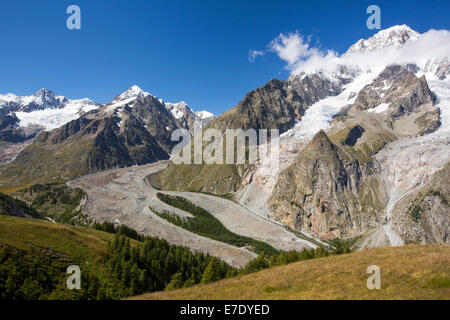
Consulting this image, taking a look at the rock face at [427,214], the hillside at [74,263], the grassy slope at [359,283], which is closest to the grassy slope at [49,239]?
the hillside at [74,263]

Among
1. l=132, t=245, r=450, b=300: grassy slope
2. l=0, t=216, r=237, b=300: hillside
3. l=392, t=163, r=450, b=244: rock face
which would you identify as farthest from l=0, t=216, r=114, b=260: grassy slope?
l=392, t=163, r=450, b=244: rock face

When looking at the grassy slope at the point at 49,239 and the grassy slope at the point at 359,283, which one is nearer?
the grassy slope at the point at 359,283

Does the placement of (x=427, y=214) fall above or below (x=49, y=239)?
above

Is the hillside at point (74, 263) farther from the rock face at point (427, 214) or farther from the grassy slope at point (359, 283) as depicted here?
the rock face at point (427, 214)

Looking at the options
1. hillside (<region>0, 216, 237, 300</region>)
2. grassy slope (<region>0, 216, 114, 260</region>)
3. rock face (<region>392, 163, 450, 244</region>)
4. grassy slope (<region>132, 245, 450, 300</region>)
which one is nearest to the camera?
grassy slope (<region>132, 245, 450, 300</region>)

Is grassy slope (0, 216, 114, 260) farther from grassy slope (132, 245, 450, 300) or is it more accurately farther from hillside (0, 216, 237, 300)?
grassy slope (132, 245, 450, 300)

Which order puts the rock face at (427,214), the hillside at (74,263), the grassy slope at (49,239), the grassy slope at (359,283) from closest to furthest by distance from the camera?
the grassy slope at (359,283) < the hillside at (74,263) < the grassy slope at (49,239) < the rock face at (427,214)

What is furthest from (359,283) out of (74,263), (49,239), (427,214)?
(427,214)

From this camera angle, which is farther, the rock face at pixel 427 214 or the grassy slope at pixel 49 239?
the rock face at pixel 427 214

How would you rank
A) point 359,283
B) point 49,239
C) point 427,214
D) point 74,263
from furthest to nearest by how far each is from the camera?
1. point 427,214
2. point 49,239
3. point 74,263
4. point 359,283

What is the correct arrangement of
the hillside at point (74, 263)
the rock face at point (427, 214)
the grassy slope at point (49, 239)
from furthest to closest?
the rock face at point (427, 214) < the grassy slope at point (49, 239) < the hillside at point (74, 263)

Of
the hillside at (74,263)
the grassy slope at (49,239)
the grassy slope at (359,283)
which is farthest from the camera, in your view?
the grassy slope at (49,239)

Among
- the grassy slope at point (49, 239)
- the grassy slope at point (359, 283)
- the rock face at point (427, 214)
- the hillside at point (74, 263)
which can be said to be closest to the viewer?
the grassy slope at point (359, 283)

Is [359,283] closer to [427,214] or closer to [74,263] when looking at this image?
[74,263]
